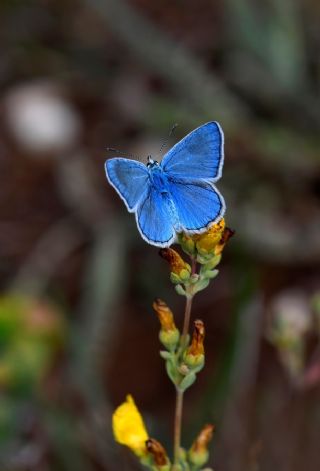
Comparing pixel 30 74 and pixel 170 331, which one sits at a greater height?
pixel 170 331

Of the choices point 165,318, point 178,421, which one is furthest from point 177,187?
point 178,421

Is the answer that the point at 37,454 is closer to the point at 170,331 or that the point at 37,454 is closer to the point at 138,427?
the point at 138,427

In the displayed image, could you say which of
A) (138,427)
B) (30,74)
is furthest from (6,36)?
(138,427)

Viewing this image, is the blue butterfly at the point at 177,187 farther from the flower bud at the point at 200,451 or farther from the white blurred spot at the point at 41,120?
the white blurred spot at the point at 41,120

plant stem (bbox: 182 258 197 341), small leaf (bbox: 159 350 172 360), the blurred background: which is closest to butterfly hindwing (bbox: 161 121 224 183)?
plant stem (bbox: 182 258 197 341)

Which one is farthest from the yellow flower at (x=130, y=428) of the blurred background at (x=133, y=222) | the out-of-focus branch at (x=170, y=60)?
the out-of-focus branch at (x=170, y=60)

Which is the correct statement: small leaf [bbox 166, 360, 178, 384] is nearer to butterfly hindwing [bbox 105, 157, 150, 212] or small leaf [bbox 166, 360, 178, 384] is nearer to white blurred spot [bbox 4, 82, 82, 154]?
butterfly hindwing [bbox 105, 157, 150, 212]
